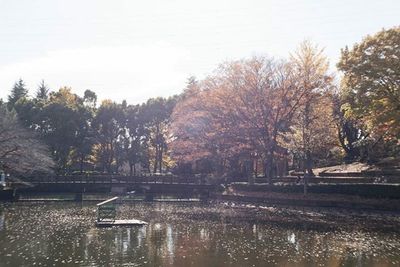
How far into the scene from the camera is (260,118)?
49.1 m

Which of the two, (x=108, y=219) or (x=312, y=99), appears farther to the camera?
(x=312, y=99)

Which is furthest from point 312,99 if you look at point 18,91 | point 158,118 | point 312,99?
point 18,91

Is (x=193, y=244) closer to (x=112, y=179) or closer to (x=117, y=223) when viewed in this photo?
(x=117, y=223)

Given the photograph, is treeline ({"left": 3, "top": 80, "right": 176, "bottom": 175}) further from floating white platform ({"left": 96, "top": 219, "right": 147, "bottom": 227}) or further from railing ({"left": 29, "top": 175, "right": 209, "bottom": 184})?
floating white platform ({"left": 96, "top": 219, "right": 147, "bottom": 227})

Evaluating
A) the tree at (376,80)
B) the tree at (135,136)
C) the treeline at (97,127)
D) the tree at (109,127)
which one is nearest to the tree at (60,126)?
the treeline at (97,127)

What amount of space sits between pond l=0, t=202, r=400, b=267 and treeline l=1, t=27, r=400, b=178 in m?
16.4

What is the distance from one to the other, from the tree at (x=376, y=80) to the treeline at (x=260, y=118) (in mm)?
83

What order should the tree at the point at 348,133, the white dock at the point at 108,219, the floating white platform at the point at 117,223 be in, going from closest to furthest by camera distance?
the floating white platform at the point at 117,223 < the white dock at the point at 108,219 < the tree at the point at 348,133

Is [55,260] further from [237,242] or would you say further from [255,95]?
[255,95]

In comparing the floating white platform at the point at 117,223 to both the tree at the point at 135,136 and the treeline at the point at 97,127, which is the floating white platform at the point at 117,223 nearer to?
the treeline at the point at 97,127

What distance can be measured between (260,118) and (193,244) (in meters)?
29.7

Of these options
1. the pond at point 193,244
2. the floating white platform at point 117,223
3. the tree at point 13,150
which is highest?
the tree at point 13,150

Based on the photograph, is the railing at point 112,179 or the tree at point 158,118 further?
the tree at point 158,118

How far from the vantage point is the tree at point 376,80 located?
3672cm
